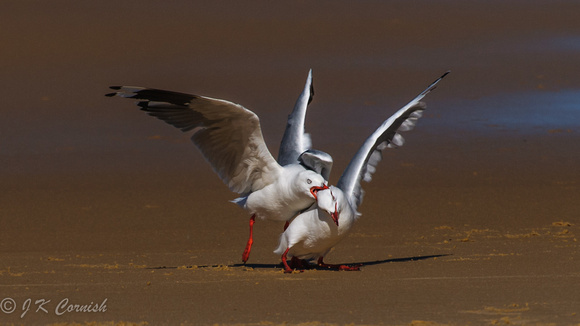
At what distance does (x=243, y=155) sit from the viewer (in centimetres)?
1021

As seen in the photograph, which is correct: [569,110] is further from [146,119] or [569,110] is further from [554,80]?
[146,119]

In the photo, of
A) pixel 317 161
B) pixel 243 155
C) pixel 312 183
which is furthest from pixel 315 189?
pixel 243 155

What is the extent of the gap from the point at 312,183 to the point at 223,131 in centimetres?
121

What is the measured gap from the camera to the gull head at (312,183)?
30.5 feet

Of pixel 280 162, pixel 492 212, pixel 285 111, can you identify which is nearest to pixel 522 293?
pixel 280 162

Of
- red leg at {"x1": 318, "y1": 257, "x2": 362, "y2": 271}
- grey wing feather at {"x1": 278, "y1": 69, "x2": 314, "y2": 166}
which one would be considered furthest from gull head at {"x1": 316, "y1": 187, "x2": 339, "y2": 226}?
grey wing feather at {"x1": 278, "y1": 69, "x2": 314, "y2": 166}

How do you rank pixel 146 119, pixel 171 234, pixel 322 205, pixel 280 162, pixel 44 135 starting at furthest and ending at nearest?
pixel 146 119
pixel 44 135
pixel 171 234
pixel 280 162
pixel 322 205

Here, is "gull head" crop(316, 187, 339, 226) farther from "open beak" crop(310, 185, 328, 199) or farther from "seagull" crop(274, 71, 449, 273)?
"open beak" crop(310, 185, 328, 199)

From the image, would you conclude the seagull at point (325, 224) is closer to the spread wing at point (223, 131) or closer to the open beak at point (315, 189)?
the open beak at point (315, 189)

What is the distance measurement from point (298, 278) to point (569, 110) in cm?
1314

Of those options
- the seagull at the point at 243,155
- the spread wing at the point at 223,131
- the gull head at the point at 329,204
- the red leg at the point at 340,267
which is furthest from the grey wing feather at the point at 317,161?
the red leg at the point at 340,267

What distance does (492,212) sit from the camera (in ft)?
44.5

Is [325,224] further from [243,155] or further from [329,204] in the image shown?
[243,155]

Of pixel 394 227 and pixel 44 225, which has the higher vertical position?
pixel 394 227
